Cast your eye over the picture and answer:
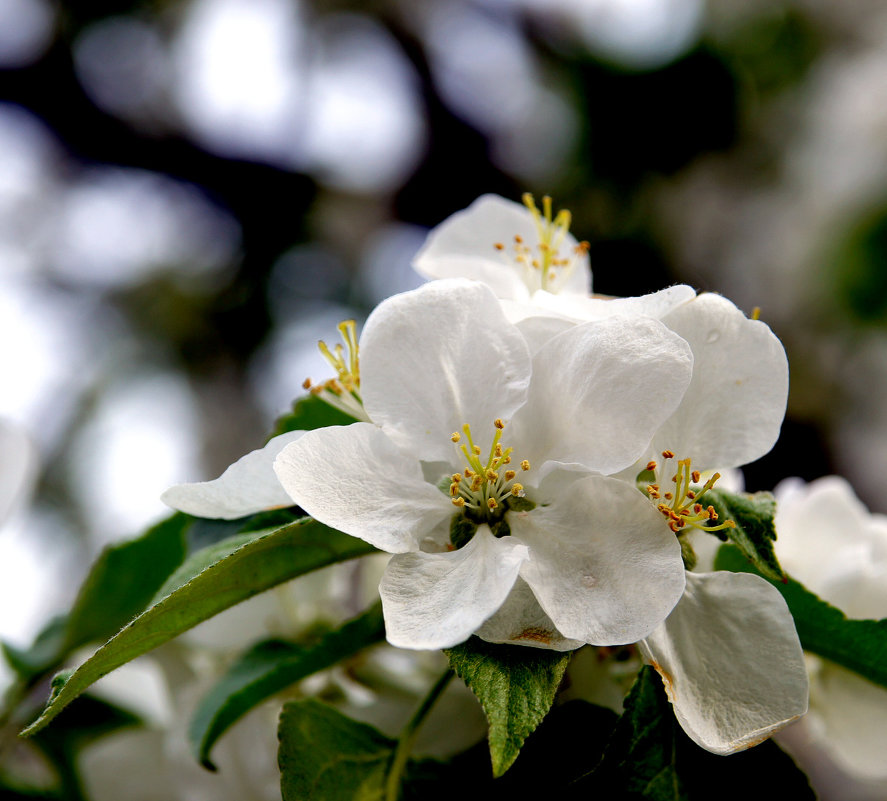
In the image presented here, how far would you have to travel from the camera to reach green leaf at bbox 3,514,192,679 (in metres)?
0.63

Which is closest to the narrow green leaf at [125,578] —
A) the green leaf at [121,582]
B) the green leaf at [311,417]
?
the green leaf at [121,582]

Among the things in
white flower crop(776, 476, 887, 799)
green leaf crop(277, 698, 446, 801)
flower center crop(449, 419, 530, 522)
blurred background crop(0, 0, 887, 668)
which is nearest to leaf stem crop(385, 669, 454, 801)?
green leaf crop(277, 698, 446, 801)

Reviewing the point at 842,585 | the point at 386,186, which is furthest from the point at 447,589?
the point at 386,186

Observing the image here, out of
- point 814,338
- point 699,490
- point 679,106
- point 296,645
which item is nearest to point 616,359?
point 699,490

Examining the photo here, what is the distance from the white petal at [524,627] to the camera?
35 centimetres

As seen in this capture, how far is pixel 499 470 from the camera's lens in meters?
0.41

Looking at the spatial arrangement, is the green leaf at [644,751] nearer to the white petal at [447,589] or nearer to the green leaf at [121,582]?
the white petal at [447,589]

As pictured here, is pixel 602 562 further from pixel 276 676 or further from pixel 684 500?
pixel 276 676

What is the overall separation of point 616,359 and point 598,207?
6.27 ft

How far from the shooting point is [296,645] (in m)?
0.55

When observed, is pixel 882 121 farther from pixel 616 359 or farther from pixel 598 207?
pixel 616 359

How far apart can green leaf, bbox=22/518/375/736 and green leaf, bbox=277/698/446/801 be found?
7 centimetres

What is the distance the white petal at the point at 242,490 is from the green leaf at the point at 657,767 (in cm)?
18

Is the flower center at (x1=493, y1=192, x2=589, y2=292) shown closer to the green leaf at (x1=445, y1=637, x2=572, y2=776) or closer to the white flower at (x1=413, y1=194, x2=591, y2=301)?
the white flower at (x1=413, y1=194, x2=591, y2=301)
